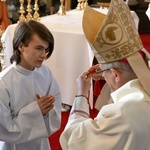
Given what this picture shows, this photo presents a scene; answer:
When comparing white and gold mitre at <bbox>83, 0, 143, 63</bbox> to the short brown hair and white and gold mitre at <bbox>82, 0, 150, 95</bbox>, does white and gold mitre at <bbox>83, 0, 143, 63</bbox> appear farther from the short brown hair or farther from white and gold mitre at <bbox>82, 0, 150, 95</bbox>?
the short brown hair

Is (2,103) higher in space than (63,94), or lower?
higher

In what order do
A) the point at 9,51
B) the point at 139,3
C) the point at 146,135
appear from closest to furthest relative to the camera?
the point at 146,135 → the point at 9,51 → the point at 139,3

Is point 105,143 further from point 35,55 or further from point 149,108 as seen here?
point 35,55

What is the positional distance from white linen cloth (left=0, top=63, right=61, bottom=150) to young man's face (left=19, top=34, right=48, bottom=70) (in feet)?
0.11

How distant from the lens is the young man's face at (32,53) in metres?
1.40

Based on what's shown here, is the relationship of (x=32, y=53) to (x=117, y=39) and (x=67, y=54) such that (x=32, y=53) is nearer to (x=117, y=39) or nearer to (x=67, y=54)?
(x=117, y=39)

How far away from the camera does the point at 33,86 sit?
4.77 feet

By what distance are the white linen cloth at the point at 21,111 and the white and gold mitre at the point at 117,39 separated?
0.54 metres

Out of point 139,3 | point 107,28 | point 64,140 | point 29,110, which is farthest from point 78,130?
point 139,3

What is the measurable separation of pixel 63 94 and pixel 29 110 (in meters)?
1.25

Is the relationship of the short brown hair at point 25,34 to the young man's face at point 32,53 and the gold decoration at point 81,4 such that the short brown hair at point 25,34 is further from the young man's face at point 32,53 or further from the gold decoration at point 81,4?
the gold decoration at point 81,4

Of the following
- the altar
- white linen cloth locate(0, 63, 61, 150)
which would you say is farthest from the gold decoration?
white linen cloth locate(0, 63, 61, 150)

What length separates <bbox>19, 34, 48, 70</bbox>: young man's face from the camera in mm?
1400

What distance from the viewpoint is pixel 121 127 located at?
0.86 metres
